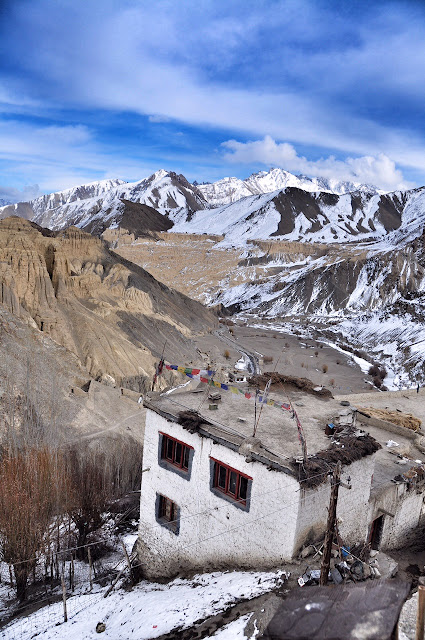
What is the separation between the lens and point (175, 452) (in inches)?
500

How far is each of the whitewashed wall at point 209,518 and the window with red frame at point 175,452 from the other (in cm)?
23

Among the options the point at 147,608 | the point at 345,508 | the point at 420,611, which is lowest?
the point at 147,608

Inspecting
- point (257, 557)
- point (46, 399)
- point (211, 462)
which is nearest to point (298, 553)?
point (257, 557)

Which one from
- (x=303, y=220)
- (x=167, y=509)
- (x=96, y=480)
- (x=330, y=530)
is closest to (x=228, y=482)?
(x=167, y=509)

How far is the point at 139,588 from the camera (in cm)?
1326

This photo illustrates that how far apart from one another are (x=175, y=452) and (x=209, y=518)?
76.7 inches

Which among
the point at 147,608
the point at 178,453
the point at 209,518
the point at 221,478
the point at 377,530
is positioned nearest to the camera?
the point at 147,608

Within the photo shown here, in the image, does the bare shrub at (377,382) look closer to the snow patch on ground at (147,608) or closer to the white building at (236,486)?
the white building at (236,486)

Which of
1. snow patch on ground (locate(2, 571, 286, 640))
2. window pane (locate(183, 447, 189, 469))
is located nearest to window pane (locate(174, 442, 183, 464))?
window pane (locate(183, 447, 189, 469))

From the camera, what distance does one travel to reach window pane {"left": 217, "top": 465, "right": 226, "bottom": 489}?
448 inches

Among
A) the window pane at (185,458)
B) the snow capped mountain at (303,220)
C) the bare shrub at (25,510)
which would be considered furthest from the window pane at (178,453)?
the snow capped mountain at (303,220)

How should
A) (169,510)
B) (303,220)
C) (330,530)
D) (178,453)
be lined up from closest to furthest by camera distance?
(330,530) → (178,453) → (169,510) → (303,220)

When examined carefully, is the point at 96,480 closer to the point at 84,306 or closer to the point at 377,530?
the point at 377,530

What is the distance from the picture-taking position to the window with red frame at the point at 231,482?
35.6ft
